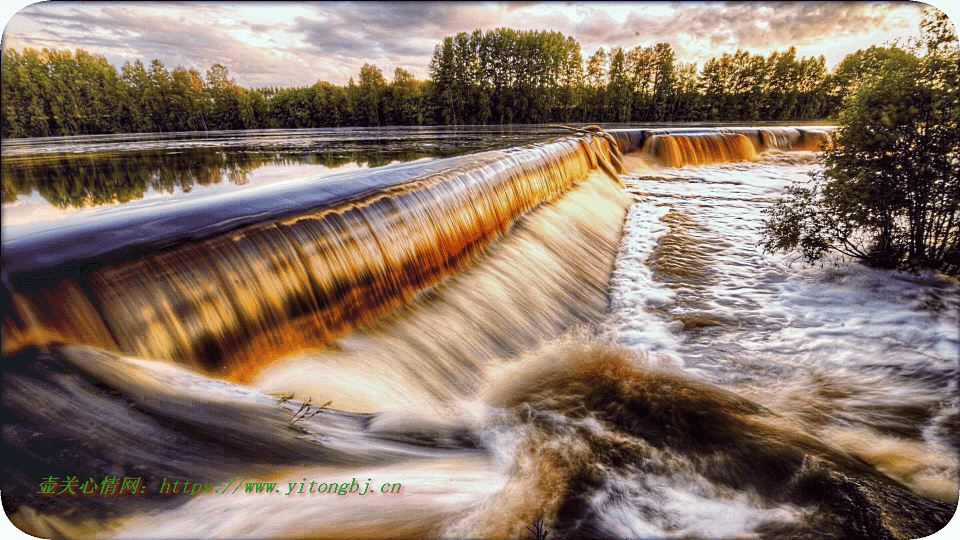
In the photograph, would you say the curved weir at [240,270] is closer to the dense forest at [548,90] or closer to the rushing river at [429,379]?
the rushing river at [429,379]

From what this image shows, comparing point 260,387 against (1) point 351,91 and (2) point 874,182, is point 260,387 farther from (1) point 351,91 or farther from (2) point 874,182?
(1) point 351,91

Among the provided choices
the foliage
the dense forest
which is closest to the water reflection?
the foliage

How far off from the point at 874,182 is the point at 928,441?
3.32 meters

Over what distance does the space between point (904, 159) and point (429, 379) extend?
580 centimetres

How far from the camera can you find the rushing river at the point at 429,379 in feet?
5.97

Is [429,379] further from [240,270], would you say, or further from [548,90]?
[548,90]

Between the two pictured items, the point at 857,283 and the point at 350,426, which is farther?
the point at 857,283

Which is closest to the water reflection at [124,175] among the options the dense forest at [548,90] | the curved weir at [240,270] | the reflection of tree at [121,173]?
the reflection of tree at [121,173]

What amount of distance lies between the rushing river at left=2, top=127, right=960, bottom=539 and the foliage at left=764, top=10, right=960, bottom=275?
0.48m

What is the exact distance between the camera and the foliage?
421 cm

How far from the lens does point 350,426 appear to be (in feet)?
7.87

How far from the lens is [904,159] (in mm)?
4551

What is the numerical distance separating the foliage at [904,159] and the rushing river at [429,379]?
0.48 meters

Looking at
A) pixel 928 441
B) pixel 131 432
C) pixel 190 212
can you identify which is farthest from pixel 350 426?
pixel 928 441
